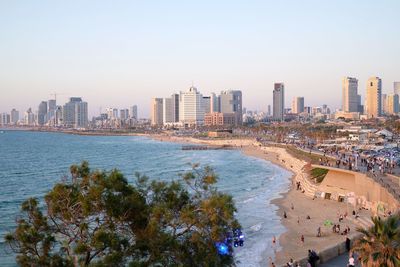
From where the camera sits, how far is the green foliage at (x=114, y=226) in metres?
9.92

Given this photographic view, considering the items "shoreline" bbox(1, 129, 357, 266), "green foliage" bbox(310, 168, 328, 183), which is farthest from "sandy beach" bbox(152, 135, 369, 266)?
"green foliage" bbox(310, 168, 328, 183)

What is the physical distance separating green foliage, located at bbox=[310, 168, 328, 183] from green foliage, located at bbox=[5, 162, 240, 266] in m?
36.8

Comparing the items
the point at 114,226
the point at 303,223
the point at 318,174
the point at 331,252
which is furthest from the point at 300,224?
the point at 114,226

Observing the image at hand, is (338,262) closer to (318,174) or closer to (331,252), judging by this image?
(331,252)

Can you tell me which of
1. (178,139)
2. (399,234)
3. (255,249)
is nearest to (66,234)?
(399,234)

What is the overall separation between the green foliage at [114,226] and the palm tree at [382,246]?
3.49 m

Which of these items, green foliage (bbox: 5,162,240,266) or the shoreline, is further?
the shoreline

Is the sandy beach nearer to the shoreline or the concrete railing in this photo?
the shoreline

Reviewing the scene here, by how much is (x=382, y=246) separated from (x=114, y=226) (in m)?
6.29

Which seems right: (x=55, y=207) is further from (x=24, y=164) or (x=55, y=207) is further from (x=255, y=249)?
(x=24, y=164)

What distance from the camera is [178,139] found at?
178875 mm

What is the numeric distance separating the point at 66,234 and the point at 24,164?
7124 centimetres

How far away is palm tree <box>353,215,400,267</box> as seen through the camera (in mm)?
11844

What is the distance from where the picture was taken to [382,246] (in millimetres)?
12039
